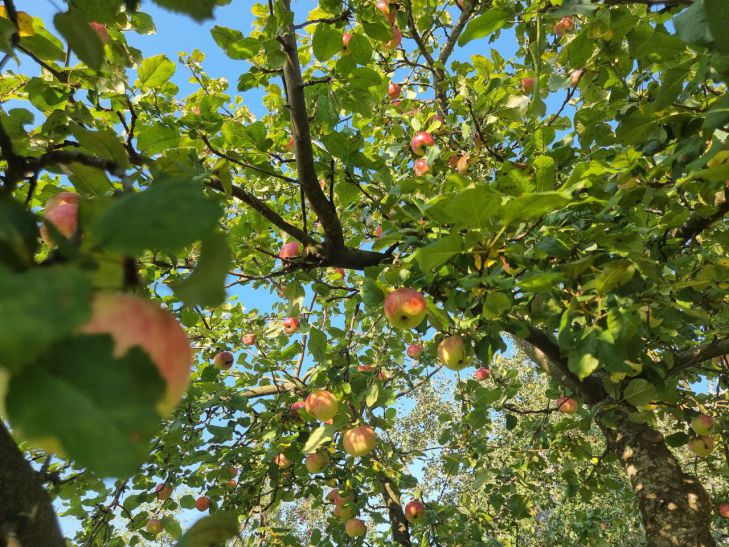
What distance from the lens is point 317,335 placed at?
2.41m

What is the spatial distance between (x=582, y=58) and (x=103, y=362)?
2.07 metres

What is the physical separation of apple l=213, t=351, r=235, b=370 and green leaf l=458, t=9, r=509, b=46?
3.41m

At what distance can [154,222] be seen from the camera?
379 mm

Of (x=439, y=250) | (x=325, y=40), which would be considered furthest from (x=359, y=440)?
(x=325, y=40)

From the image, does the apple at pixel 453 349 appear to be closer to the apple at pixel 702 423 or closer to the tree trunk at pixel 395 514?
the apple at pixel 702 423

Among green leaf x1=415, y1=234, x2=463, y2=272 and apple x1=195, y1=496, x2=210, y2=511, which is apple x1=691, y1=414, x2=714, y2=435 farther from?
apple x1=195, y1=496, x2=210, y2=511

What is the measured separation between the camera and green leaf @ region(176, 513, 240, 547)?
540mm

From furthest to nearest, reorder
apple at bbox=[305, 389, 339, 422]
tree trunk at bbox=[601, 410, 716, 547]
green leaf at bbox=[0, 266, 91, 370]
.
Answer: tree trunk at bbox=[601, 410, 716, 547], apple at bbox=[305, 389, 339, 422], green leaf at bbox=[0, 266, 91, 370]

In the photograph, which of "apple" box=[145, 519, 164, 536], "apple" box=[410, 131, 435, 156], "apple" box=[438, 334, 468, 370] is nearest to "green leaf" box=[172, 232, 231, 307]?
"apple" box=[438, 334, 468, 370]

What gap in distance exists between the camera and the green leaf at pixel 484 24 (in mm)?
1554

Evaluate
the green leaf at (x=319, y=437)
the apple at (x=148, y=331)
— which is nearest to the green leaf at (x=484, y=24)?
the apple at (x=148, y=331)

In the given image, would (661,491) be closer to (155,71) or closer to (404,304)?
(404,304)

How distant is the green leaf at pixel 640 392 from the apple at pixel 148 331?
7.19 feet

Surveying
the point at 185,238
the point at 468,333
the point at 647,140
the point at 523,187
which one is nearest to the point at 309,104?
the point at 523,187
